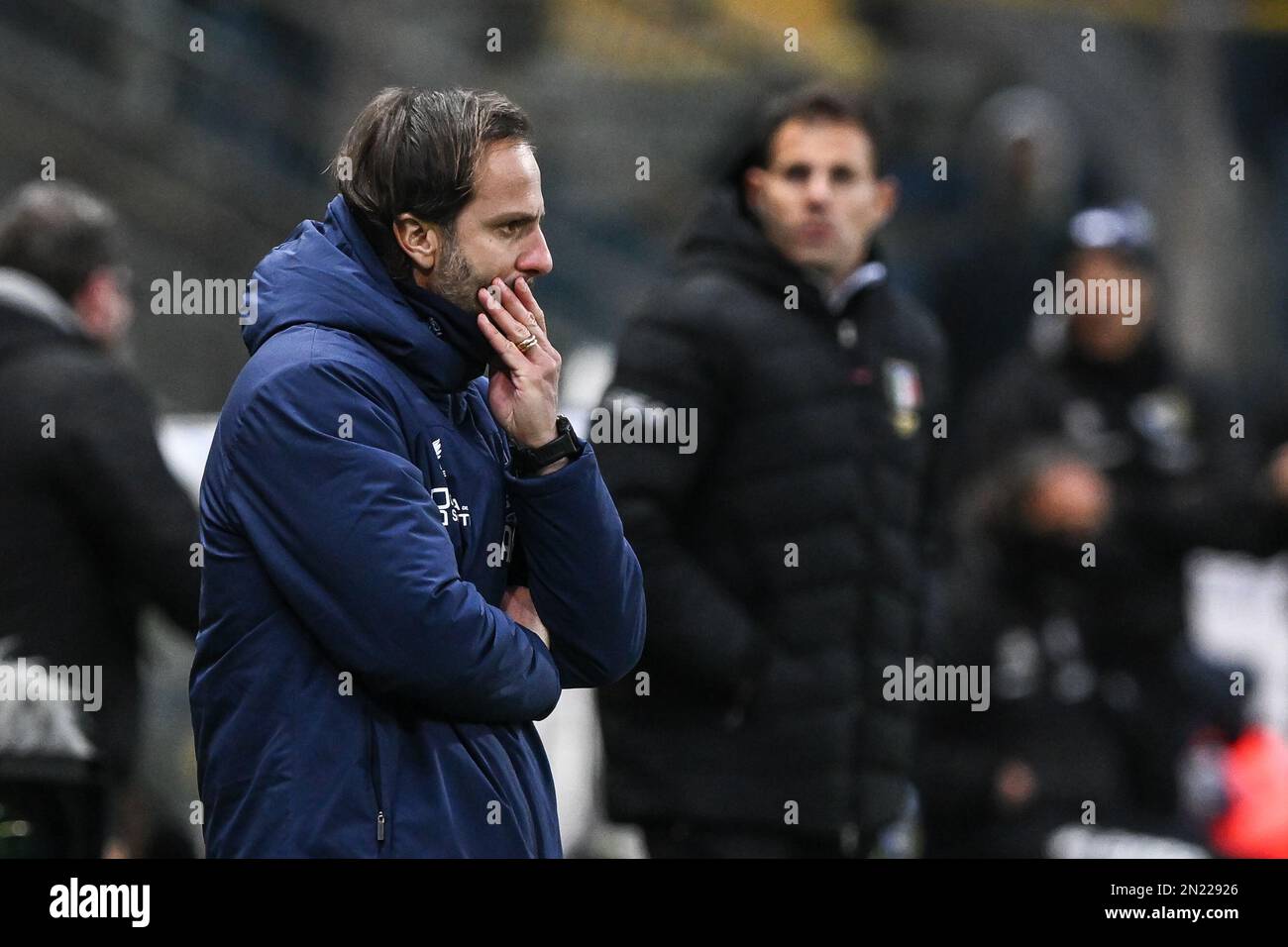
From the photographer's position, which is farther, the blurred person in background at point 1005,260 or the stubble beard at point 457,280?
the blurred person in background at point 1005,260

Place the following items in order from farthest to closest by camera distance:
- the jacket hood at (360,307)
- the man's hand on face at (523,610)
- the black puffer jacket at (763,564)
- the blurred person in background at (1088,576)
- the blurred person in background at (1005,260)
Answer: the blurred person in background at (1005,260), the blurred person in background at (1088,576), the black puffer jacket at (763,564), the man's hand on face at (523,610), the jacket hood at (360,307)

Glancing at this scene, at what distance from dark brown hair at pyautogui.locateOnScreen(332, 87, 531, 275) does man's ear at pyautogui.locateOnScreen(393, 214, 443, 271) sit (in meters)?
0.02

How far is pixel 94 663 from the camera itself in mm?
4988

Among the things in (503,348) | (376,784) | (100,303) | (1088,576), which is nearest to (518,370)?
(503,348)

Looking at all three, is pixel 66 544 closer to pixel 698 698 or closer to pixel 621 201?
pixel 698 698

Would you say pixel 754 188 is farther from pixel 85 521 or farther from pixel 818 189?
pixel 85 521

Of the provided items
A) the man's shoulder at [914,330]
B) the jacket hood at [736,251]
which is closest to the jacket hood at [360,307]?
the jacket hood at [736,251]

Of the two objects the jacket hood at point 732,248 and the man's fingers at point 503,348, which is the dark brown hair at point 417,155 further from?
the jacket hood at point 732,248

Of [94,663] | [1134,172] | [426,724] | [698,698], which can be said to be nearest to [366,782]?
[426,724]

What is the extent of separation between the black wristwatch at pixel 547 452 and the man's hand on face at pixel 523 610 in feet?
0.61

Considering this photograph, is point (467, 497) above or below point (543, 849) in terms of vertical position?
above

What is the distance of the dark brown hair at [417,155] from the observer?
309 centimetres

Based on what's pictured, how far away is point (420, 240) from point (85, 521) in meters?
2.12
